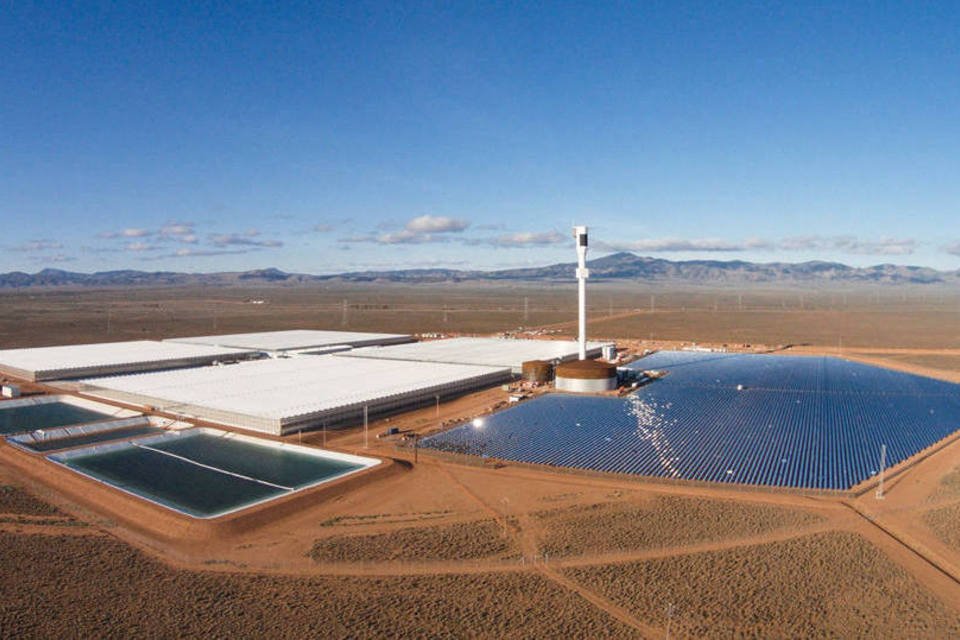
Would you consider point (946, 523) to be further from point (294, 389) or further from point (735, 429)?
point (294, 389)

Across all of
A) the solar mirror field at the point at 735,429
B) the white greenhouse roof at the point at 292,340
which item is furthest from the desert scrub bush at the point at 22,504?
the white greenhouse roof at the point at 292,340

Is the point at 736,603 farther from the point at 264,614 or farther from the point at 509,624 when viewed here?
the point at 264,614

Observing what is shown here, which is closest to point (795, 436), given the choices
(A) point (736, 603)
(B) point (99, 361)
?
(A) point (736, 603)

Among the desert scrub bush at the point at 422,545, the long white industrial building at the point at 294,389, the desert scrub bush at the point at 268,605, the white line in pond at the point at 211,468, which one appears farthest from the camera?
the long white industrial building at the point at 294,389

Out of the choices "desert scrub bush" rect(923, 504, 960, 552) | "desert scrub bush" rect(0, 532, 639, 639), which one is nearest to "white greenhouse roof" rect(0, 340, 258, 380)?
"desert scrub bush" rect(0, 532, 639, 639)

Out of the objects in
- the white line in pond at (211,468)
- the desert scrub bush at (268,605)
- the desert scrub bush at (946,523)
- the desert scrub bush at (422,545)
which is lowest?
the desert scrub bush at (268,605)

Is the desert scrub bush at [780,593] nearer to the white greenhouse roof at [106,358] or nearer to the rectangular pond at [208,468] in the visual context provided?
the rectangular pond at [208,468]

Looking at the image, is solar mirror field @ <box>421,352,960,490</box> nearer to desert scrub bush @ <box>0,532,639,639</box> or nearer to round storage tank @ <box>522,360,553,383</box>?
round storage tank @ <box>522,360,553,383</box>
